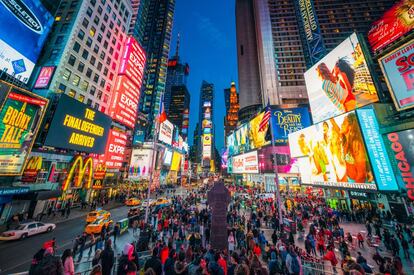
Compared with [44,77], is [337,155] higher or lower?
lower

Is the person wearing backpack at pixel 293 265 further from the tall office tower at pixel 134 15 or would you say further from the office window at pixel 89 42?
the tall office tower at pixel 134 15

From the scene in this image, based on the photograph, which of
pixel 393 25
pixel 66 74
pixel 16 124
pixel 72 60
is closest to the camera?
pixel 16 124

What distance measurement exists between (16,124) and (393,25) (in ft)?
138

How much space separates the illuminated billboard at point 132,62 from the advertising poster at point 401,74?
3990 centimetres

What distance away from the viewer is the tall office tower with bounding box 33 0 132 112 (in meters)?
27.0

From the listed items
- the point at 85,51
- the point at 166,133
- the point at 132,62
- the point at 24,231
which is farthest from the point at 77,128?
the point at 166,133

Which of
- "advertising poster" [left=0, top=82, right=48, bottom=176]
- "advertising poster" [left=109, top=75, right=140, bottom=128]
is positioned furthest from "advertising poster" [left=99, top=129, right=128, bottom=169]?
"advertising poster" [left=0, top=82, right=48, bottom=176]

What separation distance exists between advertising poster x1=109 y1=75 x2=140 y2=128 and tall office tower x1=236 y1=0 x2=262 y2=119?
63584 millimetres

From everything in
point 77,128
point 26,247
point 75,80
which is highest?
point 75,80

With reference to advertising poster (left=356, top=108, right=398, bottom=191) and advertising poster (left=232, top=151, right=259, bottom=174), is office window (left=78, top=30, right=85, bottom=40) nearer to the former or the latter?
advertising poster (left=356, top=108, right=398, bottom=191)

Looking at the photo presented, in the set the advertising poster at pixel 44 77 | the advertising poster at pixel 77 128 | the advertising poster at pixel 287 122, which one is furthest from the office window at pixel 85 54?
the advertising poster at pixel 287 122

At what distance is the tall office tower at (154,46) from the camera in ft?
272

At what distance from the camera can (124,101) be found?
34.9m

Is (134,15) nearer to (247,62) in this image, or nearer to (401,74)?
(247,62)
